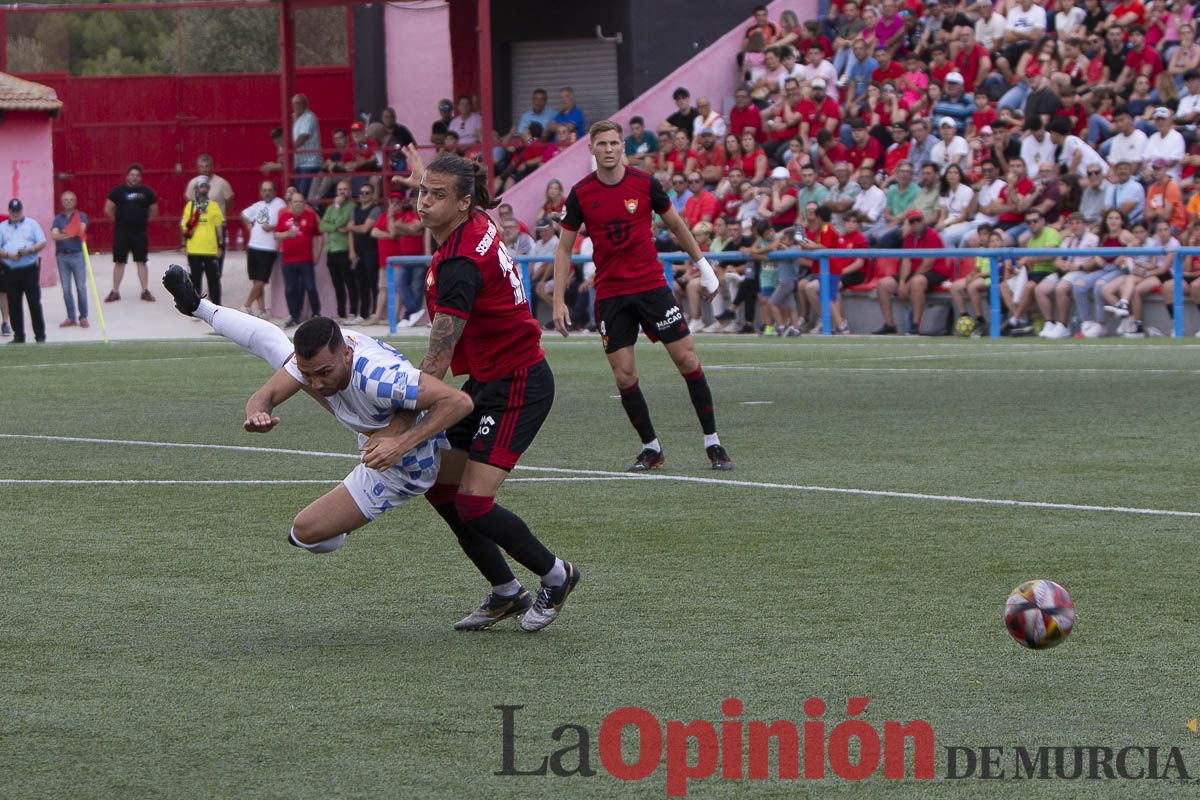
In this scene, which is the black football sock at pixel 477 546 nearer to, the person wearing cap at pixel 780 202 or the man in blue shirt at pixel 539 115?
the person wearing cap at pixel 780 202

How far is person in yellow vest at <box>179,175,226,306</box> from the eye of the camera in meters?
28.2

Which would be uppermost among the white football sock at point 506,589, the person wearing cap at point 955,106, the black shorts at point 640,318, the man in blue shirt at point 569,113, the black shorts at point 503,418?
the man in blue shirt at point 569,113

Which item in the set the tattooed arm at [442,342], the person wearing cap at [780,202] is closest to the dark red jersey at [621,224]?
the tattooed arm at [442,342]

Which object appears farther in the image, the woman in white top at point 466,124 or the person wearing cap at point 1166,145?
the woman in white top at point 466,124

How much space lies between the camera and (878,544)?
8.34m

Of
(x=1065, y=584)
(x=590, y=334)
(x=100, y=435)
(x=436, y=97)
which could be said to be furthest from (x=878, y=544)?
(x=436, y=97)

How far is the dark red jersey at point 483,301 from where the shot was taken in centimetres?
659

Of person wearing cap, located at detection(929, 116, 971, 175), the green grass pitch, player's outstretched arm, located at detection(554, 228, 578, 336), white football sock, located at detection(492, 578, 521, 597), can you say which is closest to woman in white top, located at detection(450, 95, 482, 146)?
person wearing cap, located at detection(929, 116, 971, 175)

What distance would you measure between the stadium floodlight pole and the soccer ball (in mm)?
14457

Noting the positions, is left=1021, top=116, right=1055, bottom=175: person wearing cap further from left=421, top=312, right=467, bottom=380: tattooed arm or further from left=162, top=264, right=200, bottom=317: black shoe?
left=162, top=264, right=200, bottom=317: black shoe

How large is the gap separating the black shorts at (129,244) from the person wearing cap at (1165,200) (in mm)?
16748

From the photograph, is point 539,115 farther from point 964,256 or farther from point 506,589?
point 506,589

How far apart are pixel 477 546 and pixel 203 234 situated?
2254cm

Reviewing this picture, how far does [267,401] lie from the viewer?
620 cm
